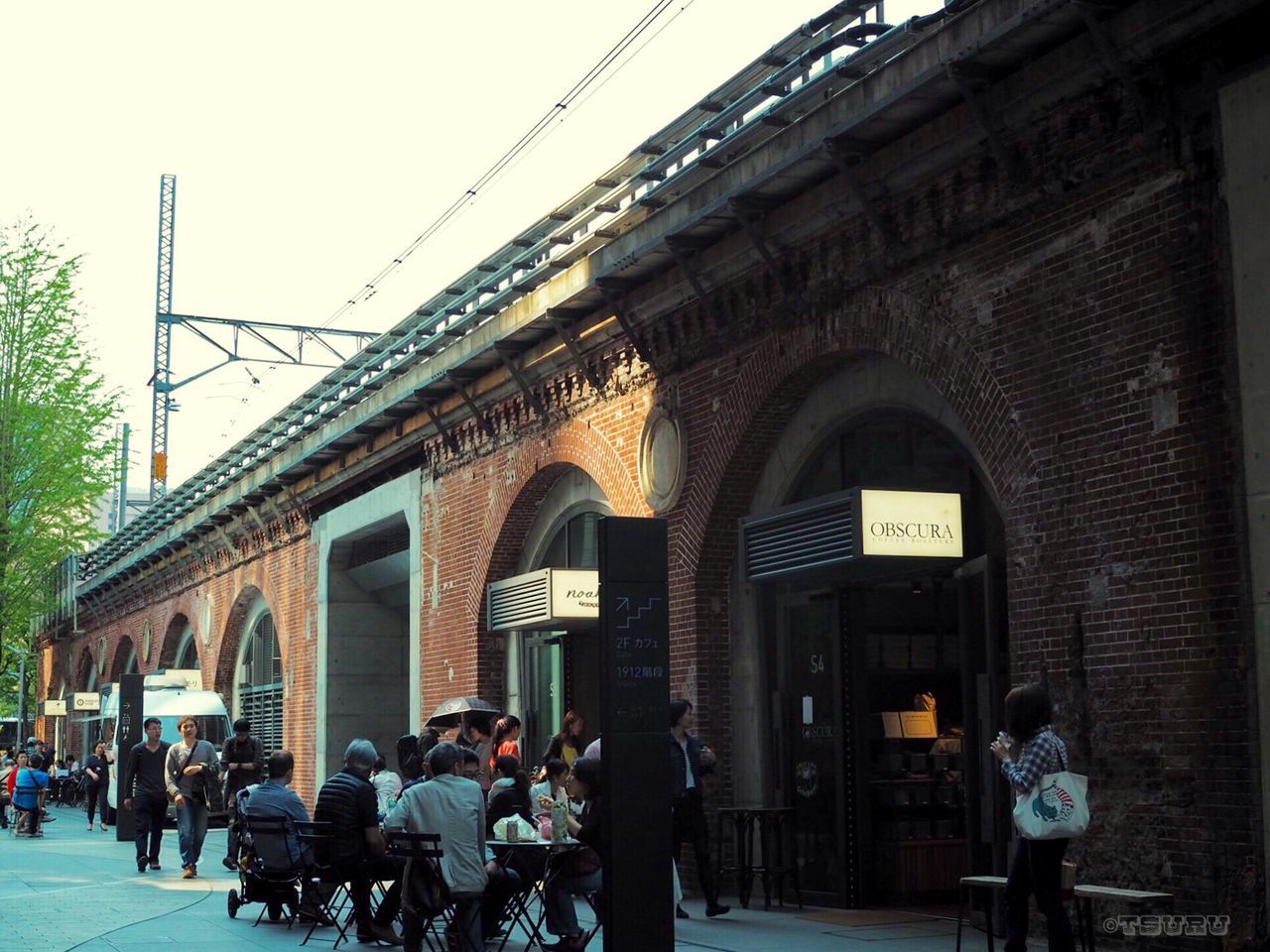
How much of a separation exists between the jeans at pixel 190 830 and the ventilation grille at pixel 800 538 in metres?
7.80

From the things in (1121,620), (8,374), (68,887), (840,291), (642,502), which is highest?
(8,374)

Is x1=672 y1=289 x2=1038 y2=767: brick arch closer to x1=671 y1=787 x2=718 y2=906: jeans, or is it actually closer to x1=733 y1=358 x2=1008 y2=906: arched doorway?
x1=733 y1=358 x2=1008 y2=906: arched doorway

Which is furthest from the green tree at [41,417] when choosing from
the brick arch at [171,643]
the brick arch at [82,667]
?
the brick arch at [82,667]

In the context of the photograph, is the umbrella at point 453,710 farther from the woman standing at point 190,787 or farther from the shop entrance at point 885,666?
the shop entrance at point 885,666

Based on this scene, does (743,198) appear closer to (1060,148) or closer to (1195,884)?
(1060,148)

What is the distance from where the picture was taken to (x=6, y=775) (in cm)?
3238

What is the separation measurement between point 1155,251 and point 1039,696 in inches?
122

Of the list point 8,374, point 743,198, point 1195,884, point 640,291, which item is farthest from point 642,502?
point 8,374

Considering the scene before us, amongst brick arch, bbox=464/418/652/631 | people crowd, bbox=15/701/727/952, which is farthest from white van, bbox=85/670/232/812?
people crowd, bbox=15/701/727/952

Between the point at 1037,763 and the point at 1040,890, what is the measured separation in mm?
643

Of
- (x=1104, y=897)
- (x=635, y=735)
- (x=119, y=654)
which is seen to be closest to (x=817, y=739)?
(x=1104, y=897)

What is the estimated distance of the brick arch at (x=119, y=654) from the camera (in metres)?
45.3

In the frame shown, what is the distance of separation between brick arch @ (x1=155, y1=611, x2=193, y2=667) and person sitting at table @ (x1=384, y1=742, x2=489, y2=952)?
30.7m

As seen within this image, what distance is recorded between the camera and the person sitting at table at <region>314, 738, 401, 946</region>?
11.8m
